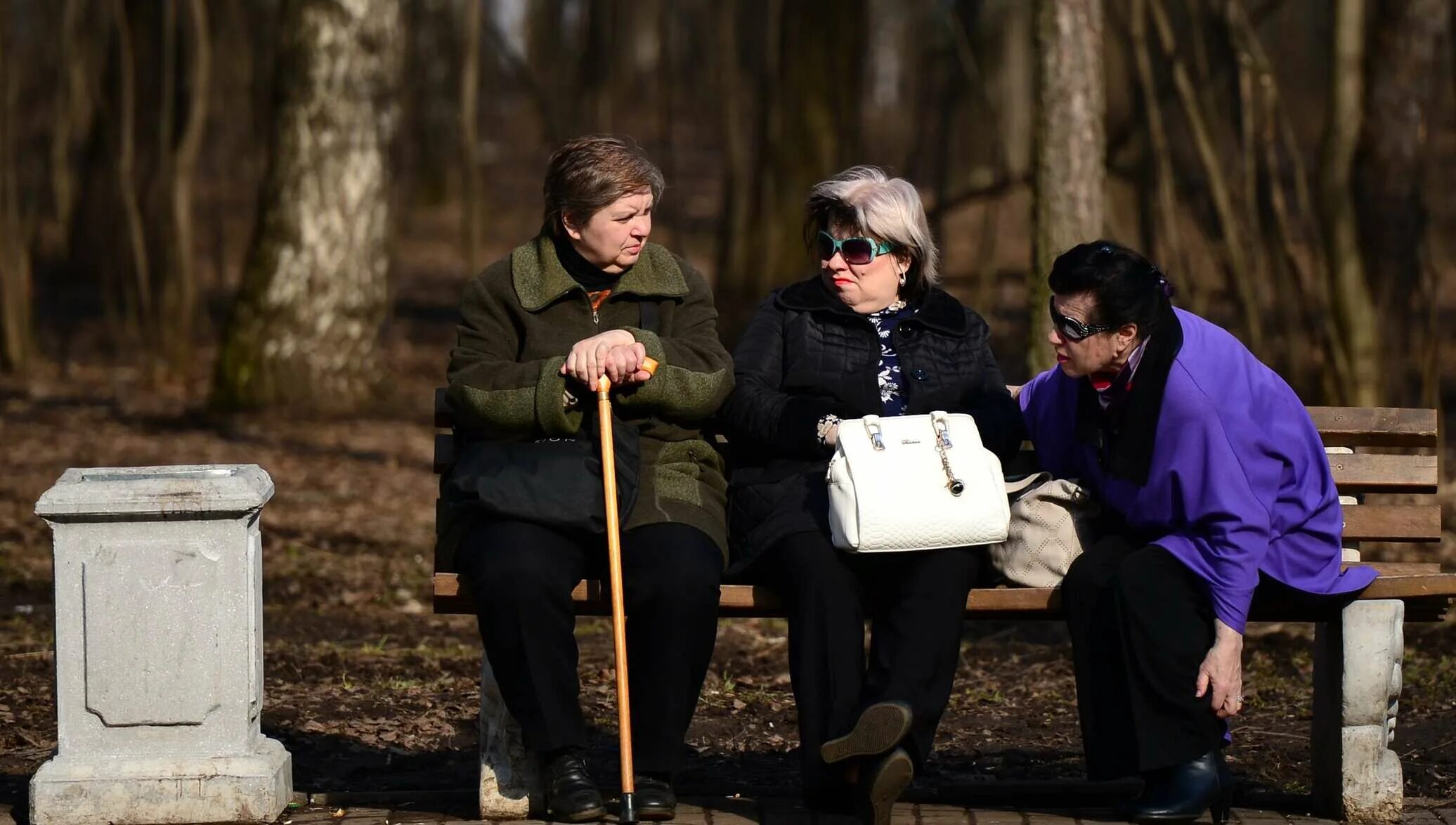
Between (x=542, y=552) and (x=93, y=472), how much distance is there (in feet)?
3.46

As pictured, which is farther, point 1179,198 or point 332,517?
point 1179,198

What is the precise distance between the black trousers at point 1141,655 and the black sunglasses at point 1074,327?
0.51 metres

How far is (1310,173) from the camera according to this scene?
900 inches

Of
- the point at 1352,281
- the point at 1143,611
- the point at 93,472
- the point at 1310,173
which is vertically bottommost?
the point at 1143,611

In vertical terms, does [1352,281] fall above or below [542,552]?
above

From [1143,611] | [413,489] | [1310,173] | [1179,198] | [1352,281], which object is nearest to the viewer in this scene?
[1143,611]

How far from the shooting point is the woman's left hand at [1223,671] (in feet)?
13.1

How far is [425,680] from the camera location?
604 centimetres

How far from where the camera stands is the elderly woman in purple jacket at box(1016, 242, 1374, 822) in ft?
13.1

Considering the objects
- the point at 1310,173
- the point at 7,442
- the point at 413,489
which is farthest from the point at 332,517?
the point at 1310,173

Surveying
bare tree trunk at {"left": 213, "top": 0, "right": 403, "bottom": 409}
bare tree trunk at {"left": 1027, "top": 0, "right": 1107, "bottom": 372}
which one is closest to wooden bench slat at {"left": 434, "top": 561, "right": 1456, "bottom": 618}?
bare tree trunk at {"left": 1027, "top": 0, "right": 1107, "bottom": 372}

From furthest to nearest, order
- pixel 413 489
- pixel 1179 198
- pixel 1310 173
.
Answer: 1. pixel 1310 173
2. pixel 1179 198
3. pixel 413 489

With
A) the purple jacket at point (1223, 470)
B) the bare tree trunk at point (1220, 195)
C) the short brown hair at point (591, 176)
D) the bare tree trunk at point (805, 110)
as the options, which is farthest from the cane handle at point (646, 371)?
the bare tree trunk at point (805, 110)

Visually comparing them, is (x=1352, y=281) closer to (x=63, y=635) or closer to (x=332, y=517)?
(x=332, y=517)
